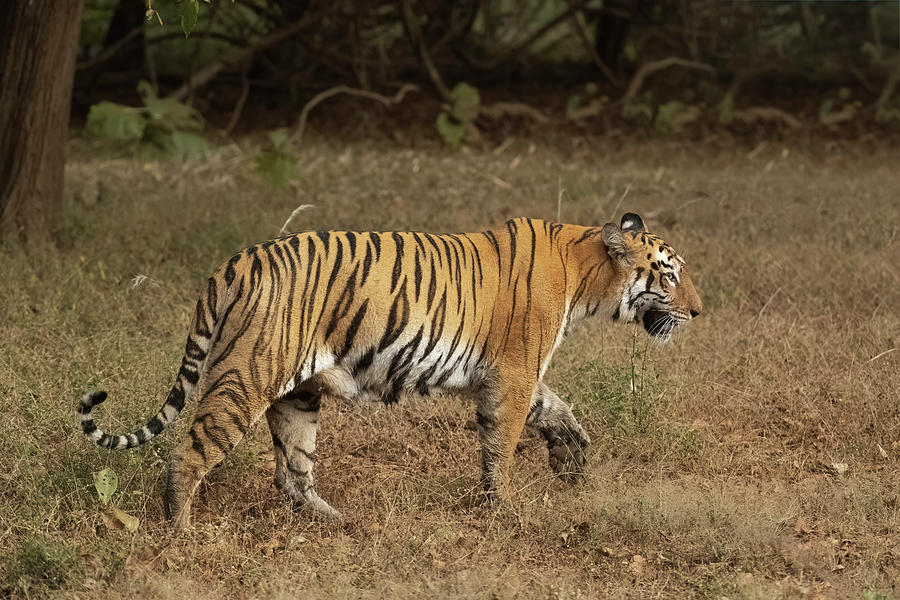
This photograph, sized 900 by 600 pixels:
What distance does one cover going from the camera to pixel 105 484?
438 cm

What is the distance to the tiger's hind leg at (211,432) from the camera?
4.23 metres

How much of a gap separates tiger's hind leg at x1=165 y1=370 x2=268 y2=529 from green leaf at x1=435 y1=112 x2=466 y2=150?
27.9 feet

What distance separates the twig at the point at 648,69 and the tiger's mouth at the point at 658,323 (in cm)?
898

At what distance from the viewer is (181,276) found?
24.4 ft

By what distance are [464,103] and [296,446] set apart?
860cm

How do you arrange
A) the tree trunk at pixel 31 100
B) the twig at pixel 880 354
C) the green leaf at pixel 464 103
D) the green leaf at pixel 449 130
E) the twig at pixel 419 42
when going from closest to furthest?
the twig at pixel 880 354 < the tree trunk at pixel 31 100 < the green leaf at pixel 449 130 < the green leaf at pixel 464 103 < the twig at pixel 419 42

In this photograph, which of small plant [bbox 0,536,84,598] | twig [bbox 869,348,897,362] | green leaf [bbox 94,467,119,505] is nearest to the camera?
small plant [bbox 0,536,84,598]

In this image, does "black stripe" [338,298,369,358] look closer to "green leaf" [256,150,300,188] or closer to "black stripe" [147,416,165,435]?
"black stripe" [147,416,165,435]

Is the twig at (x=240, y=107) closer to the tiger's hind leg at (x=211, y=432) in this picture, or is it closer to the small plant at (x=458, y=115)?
the small plant at (x=458, y=115)

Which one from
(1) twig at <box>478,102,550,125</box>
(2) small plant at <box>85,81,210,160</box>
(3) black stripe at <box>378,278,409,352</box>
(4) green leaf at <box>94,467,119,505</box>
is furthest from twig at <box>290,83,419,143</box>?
(4) green leaf at <box>94,467,119,505</box>

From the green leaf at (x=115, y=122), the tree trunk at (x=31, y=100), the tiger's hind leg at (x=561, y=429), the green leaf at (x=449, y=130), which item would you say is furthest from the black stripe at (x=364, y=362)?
the green leaf at (x=449, y=130)

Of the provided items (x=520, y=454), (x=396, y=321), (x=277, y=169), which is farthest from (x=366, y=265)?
(x=277, y=169)

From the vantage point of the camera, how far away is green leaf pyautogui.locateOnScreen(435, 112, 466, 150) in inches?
494

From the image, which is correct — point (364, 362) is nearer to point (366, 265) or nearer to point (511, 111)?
point (366, 265)
